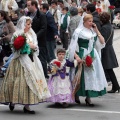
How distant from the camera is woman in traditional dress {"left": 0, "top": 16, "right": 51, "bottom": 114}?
9281 millimetres

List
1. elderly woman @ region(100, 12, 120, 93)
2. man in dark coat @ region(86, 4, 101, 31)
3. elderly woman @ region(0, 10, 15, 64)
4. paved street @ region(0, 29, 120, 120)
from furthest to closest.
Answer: elderly woman @ region(0, 10, 15, 64) < man in dark coat @ region(86, 4, 101, 31) < elderly woman @ region(100, 12, 120, 93) < paved street @ region(0, 29, 120, 120)

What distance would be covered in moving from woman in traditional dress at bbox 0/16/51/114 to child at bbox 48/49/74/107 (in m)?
0.46

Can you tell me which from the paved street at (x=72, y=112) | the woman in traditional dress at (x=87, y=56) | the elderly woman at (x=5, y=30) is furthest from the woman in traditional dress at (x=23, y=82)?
the elderly woman at (x=5, y=30)

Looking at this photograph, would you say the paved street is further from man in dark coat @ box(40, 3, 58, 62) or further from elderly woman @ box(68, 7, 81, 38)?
elderly woman @ box(68, 7, 81, 38)

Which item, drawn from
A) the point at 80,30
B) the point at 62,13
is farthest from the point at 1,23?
the point at 62,13

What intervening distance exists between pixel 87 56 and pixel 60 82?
0.67m

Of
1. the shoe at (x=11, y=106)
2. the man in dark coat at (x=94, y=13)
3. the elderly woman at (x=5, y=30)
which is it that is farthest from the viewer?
the elderly woman at (x=5, y=30)

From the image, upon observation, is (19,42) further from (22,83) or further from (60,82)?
(60,82)

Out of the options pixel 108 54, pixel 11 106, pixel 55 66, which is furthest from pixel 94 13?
pixel 11 106

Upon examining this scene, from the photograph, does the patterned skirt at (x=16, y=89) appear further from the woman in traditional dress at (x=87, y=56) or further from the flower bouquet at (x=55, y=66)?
the woman in traditional dress at (x=87, y=56)

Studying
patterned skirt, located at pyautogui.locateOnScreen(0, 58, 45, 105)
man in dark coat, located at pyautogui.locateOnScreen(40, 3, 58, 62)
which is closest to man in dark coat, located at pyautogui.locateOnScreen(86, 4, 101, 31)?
man in dark coat, located at pyautogui.locateOnScreen(40, 3, 58, 62)

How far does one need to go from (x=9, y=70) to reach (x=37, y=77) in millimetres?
484

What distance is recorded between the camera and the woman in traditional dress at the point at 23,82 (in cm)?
928

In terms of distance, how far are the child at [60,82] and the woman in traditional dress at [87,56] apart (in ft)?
0.58
